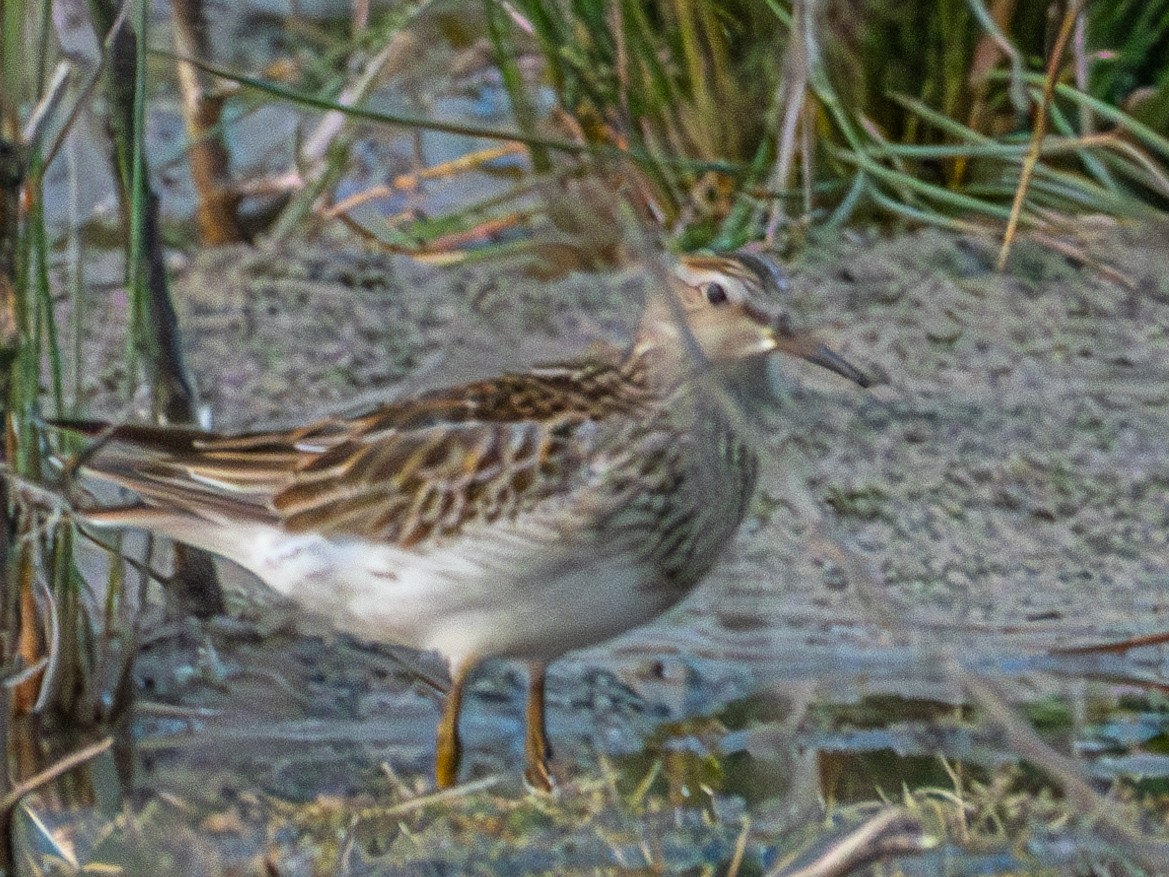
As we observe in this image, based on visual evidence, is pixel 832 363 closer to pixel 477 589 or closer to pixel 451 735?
pixel 477 589

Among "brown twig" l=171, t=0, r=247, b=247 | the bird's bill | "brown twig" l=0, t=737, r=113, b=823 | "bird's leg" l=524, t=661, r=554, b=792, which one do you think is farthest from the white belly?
"brown twig" l=171, t=0, r=247, b=247

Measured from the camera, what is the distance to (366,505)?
222 centimetres

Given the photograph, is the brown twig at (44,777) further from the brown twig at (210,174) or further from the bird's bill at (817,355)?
the brown twig at (210,174)

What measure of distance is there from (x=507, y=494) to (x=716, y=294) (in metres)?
0.36

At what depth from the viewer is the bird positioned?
2.13 m

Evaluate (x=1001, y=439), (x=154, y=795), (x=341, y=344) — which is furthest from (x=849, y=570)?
(x=341, y=344)

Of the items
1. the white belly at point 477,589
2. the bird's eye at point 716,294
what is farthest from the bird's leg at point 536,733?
the bird's eye at point 716,294

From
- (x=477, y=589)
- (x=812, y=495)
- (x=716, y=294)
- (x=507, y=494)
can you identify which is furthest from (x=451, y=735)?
(x=812, y=495)

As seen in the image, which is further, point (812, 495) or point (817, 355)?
point (817, 355)

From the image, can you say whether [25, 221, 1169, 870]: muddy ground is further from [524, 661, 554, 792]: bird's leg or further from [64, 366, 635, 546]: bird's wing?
[64, 366, 635, 546]: bird's wing

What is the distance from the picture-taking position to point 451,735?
227cm

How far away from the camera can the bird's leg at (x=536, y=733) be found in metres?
2.27

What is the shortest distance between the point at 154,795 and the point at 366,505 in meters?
0.43

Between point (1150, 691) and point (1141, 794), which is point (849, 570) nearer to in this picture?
point (1141, 794)
